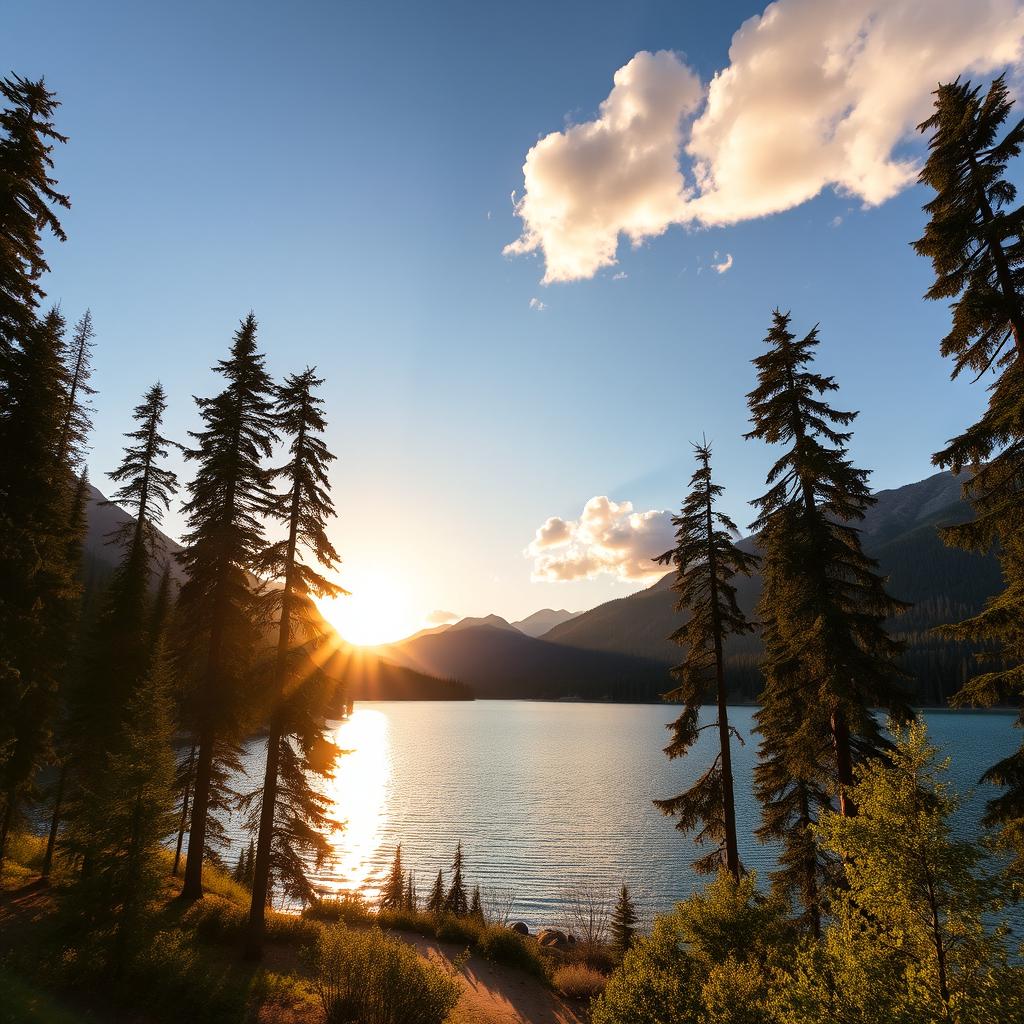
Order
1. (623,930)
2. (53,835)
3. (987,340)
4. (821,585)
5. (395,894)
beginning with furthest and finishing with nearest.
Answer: (395,894) → (53,835) → (623,930) → (821,585) → (987,340)

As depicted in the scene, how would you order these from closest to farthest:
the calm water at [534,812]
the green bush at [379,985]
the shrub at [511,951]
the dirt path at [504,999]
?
the green bush at [379,985], the dirt path at [504,999], the shrub at [511,951], the calm water at [534,812]

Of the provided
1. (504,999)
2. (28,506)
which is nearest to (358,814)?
(504,999)

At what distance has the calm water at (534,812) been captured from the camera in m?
36.7

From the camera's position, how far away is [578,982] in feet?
65.0

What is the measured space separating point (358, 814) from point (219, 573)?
136 ft

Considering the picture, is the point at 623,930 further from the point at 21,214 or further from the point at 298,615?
the point at 21,214

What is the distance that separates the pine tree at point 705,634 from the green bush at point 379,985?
838 cm

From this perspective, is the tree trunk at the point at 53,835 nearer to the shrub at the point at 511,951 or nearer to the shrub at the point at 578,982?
the shrub at the point at 511,951

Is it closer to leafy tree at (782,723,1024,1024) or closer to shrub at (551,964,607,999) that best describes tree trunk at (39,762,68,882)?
shrub at (551,964,607,999)

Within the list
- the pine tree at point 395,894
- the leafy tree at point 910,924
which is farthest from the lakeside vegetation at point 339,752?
the pine tree at point 395,894

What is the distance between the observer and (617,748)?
97.6 m

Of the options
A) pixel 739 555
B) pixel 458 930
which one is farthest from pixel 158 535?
pixel 739 555

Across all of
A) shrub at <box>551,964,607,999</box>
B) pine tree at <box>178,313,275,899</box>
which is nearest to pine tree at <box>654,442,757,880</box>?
shrub at <box>551,964,607,999</box>

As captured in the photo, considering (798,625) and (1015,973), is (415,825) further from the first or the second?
(1015,973)
